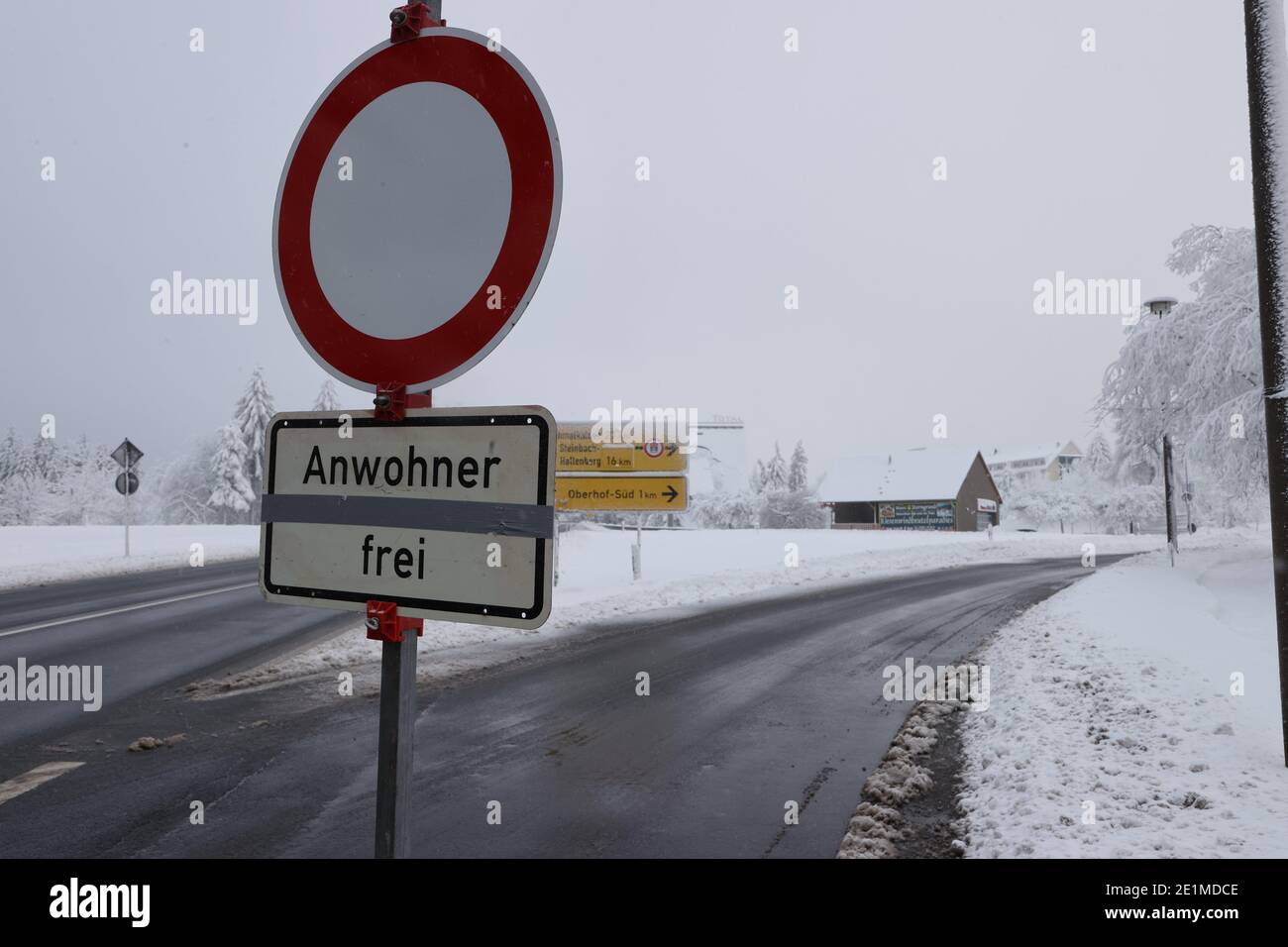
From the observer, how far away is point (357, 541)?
1.59 m

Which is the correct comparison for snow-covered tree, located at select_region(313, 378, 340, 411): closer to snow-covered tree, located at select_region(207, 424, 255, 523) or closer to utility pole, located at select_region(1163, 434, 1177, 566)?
snow-covered tree, located at select_region(207, 424, 255, 523)

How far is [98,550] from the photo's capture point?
23.5m

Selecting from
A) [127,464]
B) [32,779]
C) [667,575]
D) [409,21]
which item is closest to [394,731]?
[409,21]

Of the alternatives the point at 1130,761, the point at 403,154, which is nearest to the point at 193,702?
the point at 403,154

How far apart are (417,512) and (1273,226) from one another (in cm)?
594

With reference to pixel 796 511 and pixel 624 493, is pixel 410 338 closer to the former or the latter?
pixel 624 493

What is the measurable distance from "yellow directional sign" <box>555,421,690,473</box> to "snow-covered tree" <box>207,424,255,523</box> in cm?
4876

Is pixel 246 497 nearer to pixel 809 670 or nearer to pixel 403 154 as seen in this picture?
pixel 809 670

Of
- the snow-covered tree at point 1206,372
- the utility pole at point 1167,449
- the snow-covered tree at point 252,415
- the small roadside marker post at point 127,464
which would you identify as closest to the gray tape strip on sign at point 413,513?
the snow-covered tree at point 1206,372

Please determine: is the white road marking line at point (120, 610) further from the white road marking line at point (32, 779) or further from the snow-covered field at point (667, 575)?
the white road marking line at point (32, 779)

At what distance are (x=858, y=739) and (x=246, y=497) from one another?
61.3m

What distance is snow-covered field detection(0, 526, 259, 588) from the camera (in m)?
18.1

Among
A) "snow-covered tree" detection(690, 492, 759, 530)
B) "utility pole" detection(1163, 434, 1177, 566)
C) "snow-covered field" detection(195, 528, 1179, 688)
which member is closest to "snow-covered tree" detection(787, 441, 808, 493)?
"snow-covered tree" detection(690, 492, 759, 530)
